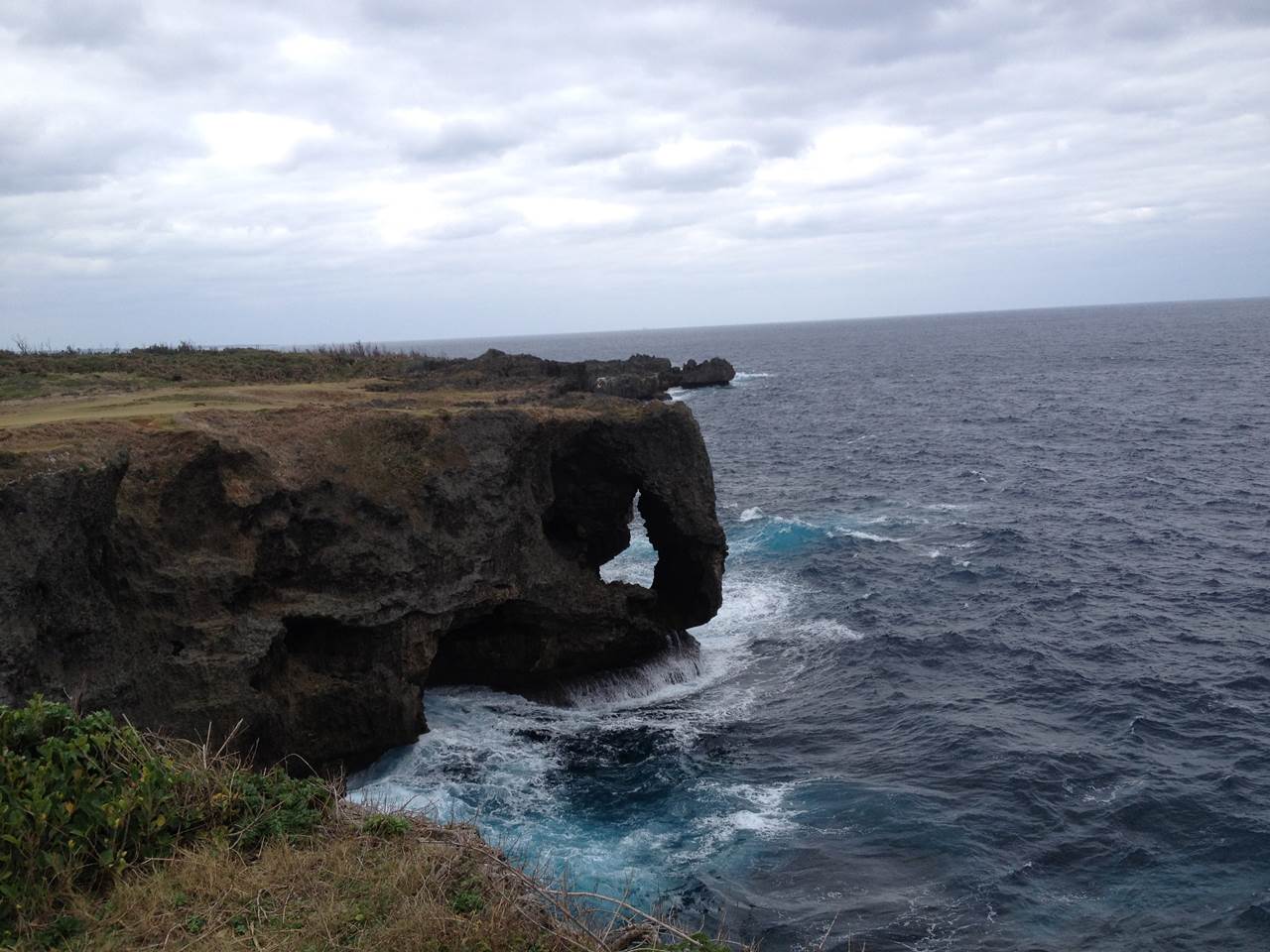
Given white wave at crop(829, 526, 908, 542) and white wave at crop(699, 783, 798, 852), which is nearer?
white wave at crop(699, 783, 798, 852)

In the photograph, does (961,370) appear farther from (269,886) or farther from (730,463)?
(269,886)

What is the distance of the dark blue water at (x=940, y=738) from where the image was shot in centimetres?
1638

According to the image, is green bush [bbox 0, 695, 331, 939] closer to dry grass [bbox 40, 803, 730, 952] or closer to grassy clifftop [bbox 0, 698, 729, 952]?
grassy clifftop [bbox 0, 698, 729, 952]

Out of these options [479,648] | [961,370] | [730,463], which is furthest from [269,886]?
[961,370]

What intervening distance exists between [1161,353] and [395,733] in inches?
4680

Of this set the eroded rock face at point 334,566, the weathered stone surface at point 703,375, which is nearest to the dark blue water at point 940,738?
the eroded rock face at point 334,566

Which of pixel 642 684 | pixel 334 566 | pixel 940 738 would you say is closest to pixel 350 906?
pixel 334 566

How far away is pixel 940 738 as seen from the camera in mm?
22328

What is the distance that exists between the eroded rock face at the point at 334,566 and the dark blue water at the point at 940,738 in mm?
1752

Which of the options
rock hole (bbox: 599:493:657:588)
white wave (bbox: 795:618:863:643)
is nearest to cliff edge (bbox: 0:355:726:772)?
white wave (bbox: 795:618:863:643)

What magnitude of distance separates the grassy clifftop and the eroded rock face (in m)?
6.43

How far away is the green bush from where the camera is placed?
8.87 meters

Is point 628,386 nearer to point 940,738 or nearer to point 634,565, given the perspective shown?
point 634,565

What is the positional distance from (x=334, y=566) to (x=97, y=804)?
36.3ft
